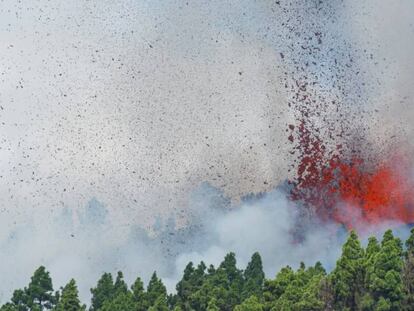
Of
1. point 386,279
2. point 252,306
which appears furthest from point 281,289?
point 386,279

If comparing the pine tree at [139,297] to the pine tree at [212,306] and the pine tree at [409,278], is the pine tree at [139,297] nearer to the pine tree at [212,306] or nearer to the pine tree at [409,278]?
the pine tree at [212,306]

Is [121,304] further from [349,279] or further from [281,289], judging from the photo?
[349,279]

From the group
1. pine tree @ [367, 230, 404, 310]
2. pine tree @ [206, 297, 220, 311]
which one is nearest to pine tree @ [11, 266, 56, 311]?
pine tree @ [206, 297, 220, 311]

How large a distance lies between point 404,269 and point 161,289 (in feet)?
80.1

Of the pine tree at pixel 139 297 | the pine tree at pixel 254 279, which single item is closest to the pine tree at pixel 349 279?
the pine tree at pixel 254 279

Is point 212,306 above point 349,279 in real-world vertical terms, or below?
above

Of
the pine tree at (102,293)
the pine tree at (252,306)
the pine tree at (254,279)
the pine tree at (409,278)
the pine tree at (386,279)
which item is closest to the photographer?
the pine tree at (386,279)

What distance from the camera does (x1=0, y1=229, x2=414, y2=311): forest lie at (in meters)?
68.2

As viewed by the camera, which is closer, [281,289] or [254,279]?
[281,289]

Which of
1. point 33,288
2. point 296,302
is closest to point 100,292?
point 33,288

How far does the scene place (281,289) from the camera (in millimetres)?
74125

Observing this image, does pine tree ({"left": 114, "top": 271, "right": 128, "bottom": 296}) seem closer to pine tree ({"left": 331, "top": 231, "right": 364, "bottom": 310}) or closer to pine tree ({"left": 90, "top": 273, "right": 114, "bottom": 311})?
pine tree ({"left": 90, "top": 273, "right": 114, "bottom": 311})

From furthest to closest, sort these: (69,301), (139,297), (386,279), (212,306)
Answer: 1. (139,297)
2. (69,301)
3. (212,306)
4. (386,279)

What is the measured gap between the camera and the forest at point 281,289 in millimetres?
68188
